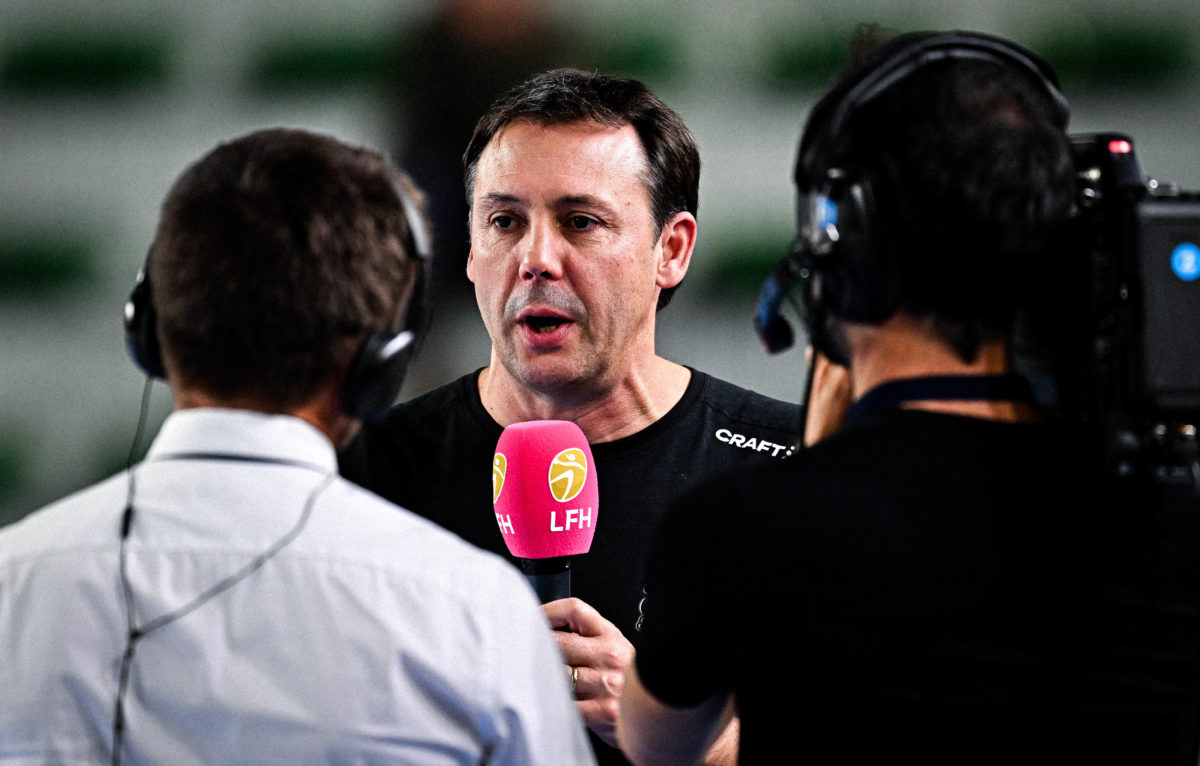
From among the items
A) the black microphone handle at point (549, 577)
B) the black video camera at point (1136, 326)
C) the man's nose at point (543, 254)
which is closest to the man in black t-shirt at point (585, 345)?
the man's nose at point (543, 254)

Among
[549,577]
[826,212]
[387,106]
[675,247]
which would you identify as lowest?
[549,577]

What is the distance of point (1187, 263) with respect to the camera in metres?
0.78

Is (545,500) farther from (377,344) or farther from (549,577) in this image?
(377,344)

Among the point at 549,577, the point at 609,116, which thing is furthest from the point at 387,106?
the point at 549,577

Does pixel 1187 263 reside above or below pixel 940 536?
above

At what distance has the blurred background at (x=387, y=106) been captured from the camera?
2697mm

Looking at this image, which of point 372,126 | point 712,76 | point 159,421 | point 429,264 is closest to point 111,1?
point 372,126

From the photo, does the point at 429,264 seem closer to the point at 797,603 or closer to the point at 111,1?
the point at 797,603

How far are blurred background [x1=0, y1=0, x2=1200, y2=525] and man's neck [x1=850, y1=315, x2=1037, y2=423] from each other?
1.78 metres

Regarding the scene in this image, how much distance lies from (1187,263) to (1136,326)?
54mm

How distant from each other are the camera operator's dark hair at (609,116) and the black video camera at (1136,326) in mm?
997

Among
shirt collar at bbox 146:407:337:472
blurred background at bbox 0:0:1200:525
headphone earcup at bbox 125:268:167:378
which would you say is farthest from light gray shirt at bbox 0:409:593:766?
blurred background at bbox 0:0:1200:525

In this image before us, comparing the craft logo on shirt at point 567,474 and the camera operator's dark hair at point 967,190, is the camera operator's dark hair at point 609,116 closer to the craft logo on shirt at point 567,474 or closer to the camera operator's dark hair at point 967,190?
the craft logo on shirt at point 567,474

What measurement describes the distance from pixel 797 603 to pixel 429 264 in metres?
0.38
